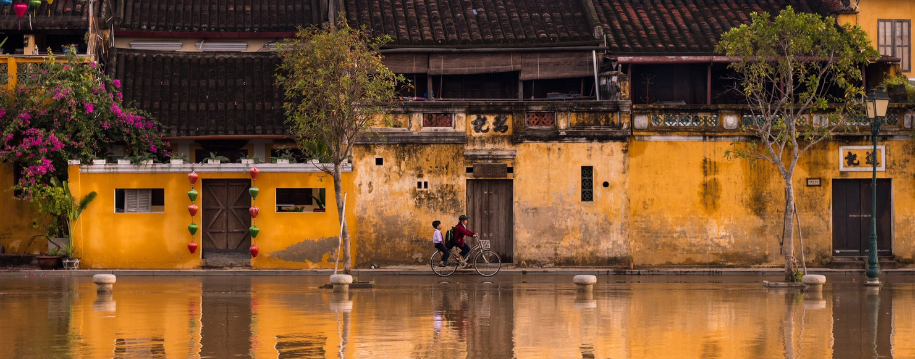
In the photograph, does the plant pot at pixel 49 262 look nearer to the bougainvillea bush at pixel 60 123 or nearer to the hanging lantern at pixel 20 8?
the bougainvillea bush at pixel 60 123

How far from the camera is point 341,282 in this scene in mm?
21672

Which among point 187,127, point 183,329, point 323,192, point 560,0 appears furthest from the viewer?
point 560,0

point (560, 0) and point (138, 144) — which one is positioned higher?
point (560, 0)

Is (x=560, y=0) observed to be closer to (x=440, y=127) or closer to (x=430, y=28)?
(x=430, y=28)

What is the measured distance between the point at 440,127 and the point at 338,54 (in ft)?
18.2

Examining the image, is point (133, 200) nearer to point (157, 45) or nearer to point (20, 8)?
point (20, 8)

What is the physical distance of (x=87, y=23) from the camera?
31.5 m

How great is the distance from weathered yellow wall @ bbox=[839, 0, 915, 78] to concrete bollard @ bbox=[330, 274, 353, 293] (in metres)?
19.0

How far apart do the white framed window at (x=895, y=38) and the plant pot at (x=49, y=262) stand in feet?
75.3

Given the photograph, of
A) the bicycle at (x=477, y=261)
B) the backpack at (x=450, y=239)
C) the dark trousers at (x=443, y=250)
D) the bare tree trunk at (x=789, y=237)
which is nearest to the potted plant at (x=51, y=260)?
the bicycle at (x=477, y=261)

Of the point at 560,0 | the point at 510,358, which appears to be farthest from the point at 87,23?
the point at 510,358

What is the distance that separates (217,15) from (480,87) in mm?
8439

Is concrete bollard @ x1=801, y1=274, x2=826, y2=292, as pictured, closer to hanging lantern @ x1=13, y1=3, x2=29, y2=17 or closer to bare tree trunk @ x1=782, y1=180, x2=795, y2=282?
bare tree trunk @ x1=782, y1=180, x2=795, y2=282

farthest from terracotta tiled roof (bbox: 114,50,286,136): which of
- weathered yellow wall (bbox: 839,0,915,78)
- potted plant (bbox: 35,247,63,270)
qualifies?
weathered yellow wall (bbox: 839,0,915,78)
